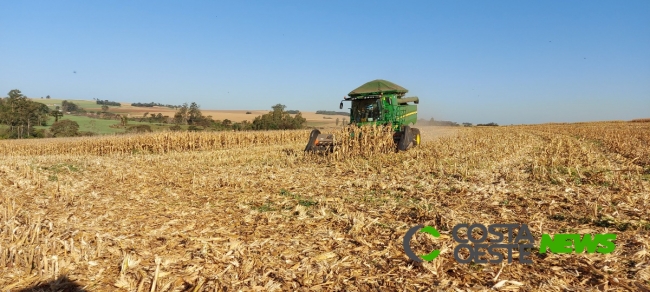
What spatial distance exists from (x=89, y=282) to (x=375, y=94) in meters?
11.7

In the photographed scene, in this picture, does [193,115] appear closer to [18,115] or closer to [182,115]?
[182,115]

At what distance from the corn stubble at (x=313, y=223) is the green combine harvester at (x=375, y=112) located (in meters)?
3.30

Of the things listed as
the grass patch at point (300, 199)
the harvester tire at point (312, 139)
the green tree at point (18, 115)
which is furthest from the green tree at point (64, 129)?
the grass patch at point (300, 199)

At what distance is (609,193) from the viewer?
18.7 feet

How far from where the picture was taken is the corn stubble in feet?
10.5

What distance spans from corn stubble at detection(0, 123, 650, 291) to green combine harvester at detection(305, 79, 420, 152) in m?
3.30

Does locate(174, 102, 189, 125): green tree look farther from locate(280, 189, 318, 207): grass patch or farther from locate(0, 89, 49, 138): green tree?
locate(280, 189, 318, 207): grass patch

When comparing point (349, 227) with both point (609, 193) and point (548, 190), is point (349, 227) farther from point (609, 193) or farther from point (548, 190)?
point (609, 193)

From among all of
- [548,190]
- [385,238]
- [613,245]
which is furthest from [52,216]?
[548,190]

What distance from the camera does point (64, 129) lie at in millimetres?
41625

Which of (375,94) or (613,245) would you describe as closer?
(613,245)

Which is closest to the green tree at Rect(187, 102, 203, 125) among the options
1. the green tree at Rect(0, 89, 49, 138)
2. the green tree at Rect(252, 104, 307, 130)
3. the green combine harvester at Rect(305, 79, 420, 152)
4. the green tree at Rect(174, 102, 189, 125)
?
the green tree at Rect(174, 102, 189, 125)

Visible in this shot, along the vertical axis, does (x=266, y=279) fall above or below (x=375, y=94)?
below

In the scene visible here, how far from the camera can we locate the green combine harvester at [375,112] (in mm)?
12938
